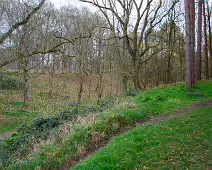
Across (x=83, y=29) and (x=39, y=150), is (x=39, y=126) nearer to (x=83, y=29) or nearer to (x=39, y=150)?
(x=39, y=150)

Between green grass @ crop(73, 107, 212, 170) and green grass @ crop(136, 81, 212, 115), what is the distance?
2280mm

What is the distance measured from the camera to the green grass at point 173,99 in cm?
872

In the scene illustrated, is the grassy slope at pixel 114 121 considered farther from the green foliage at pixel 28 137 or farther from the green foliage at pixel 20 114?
the green foliage at pixel 20 114

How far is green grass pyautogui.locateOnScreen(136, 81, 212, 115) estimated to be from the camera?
8720 mm

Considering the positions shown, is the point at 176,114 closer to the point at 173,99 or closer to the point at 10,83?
the point at 173,99

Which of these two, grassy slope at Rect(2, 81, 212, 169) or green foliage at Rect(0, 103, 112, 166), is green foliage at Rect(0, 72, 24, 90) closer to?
green foliage at Rect(0, 103, 112, 166)

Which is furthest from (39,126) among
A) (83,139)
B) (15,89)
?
(15,89)

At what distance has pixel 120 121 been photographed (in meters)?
7.47

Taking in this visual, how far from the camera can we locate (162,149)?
4.84 meters

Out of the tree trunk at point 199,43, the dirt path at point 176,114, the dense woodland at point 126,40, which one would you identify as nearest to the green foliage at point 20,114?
the dense woodland at point 126,40

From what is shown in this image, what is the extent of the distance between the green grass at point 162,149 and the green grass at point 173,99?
89.8 inches

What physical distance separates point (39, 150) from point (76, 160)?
1.42 metres

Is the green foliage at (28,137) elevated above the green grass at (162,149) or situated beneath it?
situated beneath

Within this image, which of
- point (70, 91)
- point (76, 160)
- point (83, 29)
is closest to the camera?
point (76, 160)
